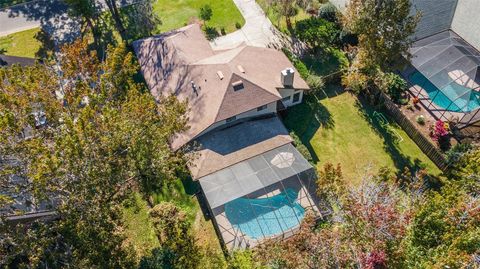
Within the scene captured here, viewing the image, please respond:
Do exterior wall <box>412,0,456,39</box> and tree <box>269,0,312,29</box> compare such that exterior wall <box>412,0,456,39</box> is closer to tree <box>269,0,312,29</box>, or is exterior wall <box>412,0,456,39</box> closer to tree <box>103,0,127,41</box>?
tree <box>269,0,312,29</box>

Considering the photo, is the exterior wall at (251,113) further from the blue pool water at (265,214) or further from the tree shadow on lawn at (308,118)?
the blue pool water at (265,214)

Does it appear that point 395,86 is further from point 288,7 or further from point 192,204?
point 192,204

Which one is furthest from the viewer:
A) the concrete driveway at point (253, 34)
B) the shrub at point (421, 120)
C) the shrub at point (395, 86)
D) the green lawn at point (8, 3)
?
the green lawn at point (8, 3)

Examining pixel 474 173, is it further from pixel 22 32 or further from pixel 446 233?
pixel 22 32

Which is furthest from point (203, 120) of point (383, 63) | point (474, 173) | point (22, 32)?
point (22, 32)

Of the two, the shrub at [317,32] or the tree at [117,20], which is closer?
the shrub at [317,32]

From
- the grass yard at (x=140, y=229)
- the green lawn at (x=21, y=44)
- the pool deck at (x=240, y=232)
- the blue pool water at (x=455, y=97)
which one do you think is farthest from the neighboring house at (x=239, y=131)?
the green lawn at (x=21, y=44)
